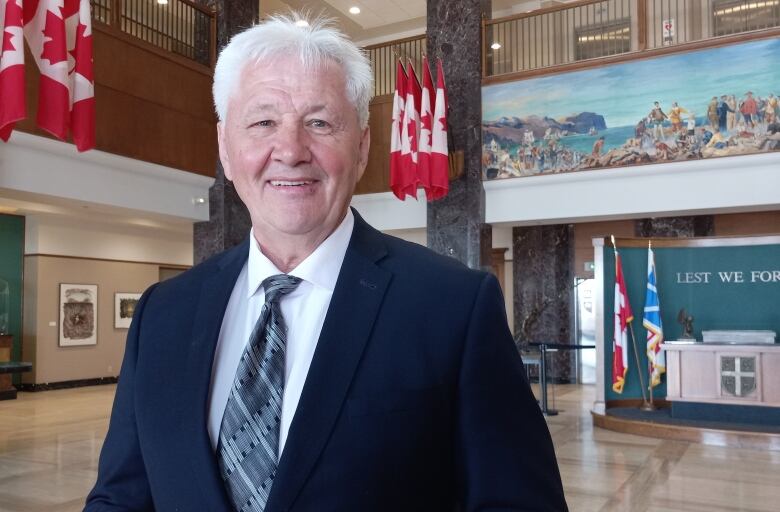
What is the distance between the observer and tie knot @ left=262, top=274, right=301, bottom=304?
1.26 meters

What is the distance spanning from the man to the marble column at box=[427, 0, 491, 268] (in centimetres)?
1040

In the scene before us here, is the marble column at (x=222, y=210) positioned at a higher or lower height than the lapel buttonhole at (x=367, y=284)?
higher

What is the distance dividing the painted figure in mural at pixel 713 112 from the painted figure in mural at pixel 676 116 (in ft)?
1.08

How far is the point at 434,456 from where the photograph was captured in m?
1.17

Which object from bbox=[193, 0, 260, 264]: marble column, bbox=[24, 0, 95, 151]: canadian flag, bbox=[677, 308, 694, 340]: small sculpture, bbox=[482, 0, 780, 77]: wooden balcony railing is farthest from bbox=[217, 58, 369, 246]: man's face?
bbox=[482, 0, 780, 77]: wooden balcony railing

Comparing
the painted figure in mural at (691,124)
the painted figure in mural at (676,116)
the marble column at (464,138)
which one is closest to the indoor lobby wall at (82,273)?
the marble column at (464,138)

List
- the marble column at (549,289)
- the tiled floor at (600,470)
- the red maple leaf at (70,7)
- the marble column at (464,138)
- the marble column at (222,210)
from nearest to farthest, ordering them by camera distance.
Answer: the tiled floor at (600,470), the red maple leaf at (70,7), the marble column at (222,210), the marble column at (464,138), the marble column at (549,289)

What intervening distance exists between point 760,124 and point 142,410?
10.3 m

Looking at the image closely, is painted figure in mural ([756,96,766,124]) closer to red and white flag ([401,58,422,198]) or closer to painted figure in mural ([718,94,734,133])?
painted figure in mural ([718,94,734,133])

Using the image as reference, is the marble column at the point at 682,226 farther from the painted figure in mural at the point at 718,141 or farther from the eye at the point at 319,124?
the eye at the point at 319,124

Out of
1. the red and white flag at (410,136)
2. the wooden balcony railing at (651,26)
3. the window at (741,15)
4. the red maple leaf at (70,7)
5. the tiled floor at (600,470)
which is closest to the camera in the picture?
the tiled floor at (600,470)

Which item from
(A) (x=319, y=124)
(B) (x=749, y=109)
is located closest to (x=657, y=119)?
(B) (x=749, y=109)

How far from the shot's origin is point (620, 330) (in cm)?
923

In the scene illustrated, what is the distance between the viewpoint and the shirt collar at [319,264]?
1.29m
